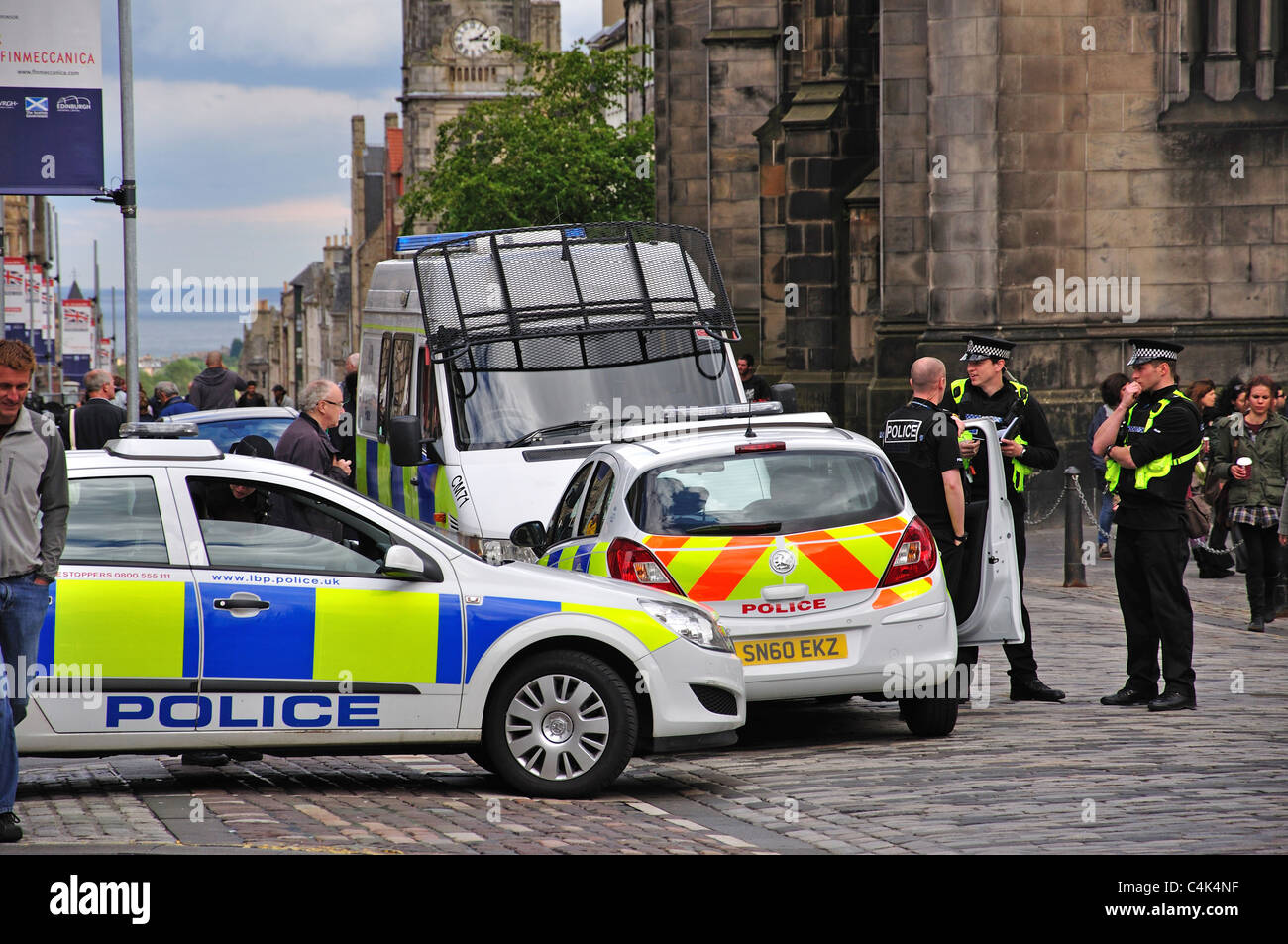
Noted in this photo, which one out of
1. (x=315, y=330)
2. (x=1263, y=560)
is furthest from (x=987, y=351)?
(x=315, y=330)

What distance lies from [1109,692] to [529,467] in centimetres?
398

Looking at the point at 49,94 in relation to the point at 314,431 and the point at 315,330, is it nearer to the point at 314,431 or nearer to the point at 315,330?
the point at 314,431

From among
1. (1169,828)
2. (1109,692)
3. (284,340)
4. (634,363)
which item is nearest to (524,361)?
(634,363)

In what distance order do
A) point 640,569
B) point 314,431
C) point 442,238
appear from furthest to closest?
point 442,238, point 314,431, point 640,569

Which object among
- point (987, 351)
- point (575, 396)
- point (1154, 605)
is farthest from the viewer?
point (575, 396)

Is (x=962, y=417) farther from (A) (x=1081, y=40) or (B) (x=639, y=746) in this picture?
(A) (x=1081, y=40)

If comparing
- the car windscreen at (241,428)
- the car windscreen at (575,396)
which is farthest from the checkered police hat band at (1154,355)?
the car windscreen at (241,428)

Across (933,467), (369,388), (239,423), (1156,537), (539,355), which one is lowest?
(1156,537)

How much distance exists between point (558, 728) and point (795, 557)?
65.7 inches

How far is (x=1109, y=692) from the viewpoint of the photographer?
11117mm

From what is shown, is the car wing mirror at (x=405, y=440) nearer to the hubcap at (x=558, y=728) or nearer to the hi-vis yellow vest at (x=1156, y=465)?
the hubcap at (x=558, y=728)

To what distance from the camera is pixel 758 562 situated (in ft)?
29.6

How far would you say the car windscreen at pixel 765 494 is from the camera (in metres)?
9.11

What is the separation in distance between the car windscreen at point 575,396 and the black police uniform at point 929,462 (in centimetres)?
273
